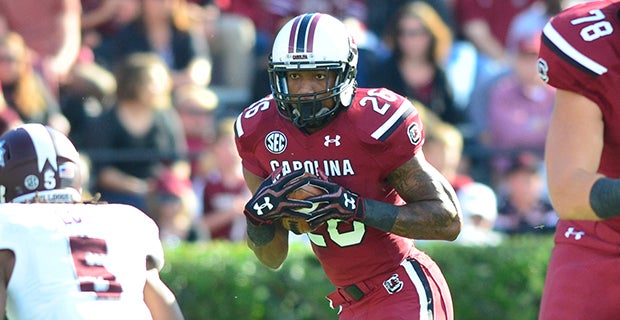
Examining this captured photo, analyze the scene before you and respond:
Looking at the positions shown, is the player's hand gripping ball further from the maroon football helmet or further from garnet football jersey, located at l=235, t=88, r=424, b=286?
the maroon football helmet

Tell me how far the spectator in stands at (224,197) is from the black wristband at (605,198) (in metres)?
5.52

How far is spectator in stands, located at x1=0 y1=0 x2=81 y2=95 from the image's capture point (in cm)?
1010

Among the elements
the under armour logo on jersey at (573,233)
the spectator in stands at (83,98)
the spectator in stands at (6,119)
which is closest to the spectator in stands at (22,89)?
the spectator in stands at (6,119)

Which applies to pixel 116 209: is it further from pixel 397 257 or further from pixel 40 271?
pixel 397 257

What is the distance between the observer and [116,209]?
5.07 m

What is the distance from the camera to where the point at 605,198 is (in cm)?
448

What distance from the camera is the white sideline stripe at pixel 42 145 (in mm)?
5207

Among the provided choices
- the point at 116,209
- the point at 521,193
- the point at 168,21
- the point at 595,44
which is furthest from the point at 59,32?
the point at 595,44

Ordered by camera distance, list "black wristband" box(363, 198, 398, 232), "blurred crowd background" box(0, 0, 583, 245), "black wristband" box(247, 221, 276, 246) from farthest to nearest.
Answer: "blurred crowd background" box(0, 0, 583, 245), "black wristband" box(247, 221, 276, 246), "black wristband" box(363, 198, 398, 232)

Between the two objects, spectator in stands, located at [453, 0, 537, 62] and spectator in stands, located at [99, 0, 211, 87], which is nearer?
spectator in stands, located at [99, 0, 211, 87]

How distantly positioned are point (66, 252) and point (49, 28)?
18.7ft

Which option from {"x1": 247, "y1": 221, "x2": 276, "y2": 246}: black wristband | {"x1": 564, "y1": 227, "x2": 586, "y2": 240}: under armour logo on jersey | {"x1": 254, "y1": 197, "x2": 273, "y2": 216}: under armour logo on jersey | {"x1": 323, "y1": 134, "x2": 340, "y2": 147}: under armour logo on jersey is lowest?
{"x1": 247, "y1": 221, "x2": 276, "y2": 246}: black wristband

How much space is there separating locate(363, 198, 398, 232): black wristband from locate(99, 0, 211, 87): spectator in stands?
5.67 meters

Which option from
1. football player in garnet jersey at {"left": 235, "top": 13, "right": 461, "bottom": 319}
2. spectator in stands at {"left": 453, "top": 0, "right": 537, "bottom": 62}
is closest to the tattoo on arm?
football player in garnet jersey at {"left": 235, "top": 13, "right": 461, "bottom": 319}
